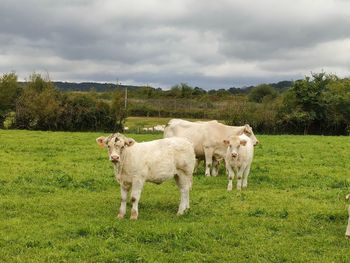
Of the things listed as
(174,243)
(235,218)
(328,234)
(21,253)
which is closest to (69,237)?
(21,253)

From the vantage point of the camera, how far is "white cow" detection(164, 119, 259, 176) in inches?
711

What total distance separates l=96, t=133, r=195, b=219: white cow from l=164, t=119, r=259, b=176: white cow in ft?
20.5

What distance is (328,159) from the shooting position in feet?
73.0

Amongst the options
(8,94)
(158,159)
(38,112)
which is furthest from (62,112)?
(158,159)

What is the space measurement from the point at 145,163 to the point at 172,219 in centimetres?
138

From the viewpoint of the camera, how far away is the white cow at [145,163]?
10797 mm

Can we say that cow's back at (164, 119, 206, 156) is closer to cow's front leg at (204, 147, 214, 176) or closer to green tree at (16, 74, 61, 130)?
cow's front leg at (204, 147, 214, 176)

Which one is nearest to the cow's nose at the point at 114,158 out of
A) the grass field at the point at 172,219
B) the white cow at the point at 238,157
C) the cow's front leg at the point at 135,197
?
the cow's front leg at the point at 135,197

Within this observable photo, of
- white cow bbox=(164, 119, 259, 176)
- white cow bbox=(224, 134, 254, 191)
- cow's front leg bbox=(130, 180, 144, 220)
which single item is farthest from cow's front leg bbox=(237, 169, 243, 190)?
cow's front leg bbox=(130, 180, 144, 220)

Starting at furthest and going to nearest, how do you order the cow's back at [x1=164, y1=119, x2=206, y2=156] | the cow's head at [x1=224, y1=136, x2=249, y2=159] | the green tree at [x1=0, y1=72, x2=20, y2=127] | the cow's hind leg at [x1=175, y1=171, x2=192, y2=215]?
1. the green tree at [x1=0, y1=72, x2=20, y2=127]
2. the cow's back at [x1=164, y1=119, x2=206, y2=156]
3. the cow's head at [x1=224, y1=136, x2=249, y2=159]
4. the cow's hind leg at [x1=175, y1=171, x2=192, y2=215]

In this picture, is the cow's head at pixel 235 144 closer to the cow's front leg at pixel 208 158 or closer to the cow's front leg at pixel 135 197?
the cow's front leg at pixel 208 158

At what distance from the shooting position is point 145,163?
431 inches

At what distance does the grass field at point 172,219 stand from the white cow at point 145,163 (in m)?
0.61

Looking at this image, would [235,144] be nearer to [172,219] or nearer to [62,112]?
[172,219]
